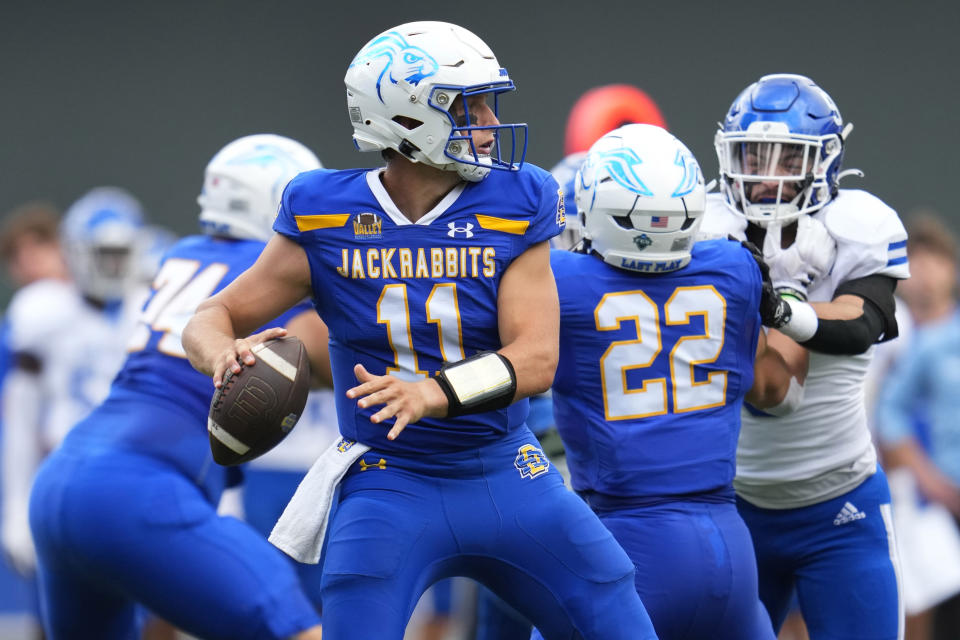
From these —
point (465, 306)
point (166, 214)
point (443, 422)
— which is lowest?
point (166, 214)

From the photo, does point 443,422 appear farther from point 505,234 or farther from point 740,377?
point 740,377

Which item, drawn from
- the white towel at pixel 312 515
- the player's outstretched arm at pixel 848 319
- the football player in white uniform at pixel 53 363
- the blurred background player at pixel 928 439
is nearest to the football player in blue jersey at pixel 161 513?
the white towel at pixel 312 515

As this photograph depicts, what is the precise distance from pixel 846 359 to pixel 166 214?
865 cm

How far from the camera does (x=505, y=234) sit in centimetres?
300

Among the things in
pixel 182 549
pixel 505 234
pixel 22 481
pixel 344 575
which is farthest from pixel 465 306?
pixel 22 481

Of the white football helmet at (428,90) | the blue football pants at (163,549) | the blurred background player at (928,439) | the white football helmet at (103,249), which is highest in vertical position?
the white football helmet at (428,90)

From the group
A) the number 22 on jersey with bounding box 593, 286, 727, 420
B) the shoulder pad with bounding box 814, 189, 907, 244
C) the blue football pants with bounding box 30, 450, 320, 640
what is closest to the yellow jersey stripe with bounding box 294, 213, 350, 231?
the number 22 on jersey with bounding box 593, 286, 727, 420

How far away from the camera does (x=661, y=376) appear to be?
3.43 metres

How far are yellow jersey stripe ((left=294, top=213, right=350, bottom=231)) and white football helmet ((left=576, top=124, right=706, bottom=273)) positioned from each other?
0.83 metres

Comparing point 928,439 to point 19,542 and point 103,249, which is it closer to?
point 103,249

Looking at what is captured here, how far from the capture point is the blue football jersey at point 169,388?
12.8 feet

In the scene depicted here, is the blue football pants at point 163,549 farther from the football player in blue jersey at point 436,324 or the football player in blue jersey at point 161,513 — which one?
the football player in blue jersey at point 436,324

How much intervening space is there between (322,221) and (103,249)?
13.4 feet

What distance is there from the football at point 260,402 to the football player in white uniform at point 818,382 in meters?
1.55
